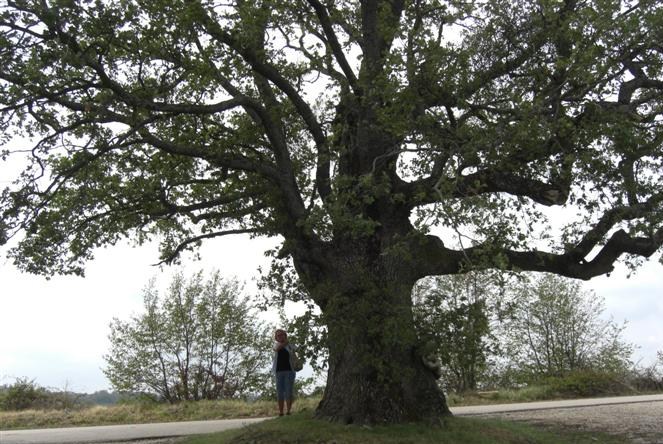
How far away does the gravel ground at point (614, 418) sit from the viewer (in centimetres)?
1226

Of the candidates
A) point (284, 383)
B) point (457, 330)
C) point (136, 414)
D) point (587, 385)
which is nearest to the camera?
point (457, 330)

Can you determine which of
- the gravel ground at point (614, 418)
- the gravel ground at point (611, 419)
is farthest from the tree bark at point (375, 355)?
the gravel ground at point (614, 418)

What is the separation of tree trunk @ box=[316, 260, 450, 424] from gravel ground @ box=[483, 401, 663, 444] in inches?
142

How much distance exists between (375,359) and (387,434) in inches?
49.6

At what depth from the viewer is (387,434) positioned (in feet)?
33.9

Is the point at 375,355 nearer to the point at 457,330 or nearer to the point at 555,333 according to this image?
the point at 457,330

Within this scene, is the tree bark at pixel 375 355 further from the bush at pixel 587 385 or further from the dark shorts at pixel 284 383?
the bush at pixel 587 385

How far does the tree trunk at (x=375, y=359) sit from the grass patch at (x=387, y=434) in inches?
15.7

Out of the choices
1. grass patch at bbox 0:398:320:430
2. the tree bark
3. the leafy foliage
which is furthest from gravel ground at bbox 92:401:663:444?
the leafy foliage

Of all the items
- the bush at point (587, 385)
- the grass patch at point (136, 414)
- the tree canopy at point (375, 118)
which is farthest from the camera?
the bush at point (587, 385)

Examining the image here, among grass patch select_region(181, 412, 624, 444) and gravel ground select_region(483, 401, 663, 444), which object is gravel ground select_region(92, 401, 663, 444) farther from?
grass patch select_region(181, 412, 624, 444)

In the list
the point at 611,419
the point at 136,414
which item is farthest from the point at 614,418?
the point at 136,414

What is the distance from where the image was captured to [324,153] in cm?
1268

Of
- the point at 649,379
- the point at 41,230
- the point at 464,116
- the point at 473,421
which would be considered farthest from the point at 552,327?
the point at 41,230
